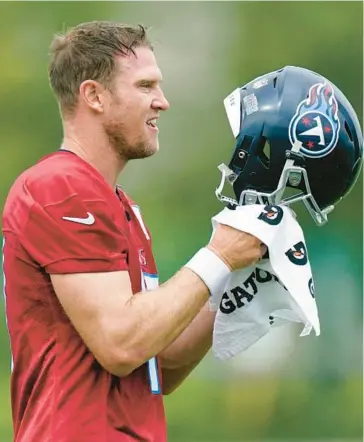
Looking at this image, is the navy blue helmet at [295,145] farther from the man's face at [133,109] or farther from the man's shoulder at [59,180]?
the man's shoulder at [59,180]

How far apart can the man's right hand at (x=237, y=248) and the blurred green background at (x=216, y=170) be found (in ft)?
13.7

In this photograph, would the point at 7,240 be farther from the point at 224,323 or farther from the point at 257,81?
the point at 257,81

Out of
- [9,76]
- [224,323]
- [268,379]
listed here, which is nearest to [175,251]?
[268,379]

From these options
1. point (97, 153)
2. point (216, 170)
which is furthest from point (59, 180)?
point (216, 170)

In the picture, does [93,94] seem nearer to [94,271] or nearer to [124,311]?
[94,271]

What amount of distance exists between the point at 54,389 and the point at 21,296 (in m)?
0.25

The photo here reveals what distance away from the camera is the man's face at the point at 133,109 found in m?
2.59

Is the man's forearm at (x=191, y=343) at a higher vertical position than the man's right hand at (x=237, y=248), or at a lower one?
lower

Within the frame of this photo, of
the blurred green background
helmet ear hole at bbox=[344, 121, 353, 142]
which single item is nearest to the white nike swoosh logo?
helmet ear hole at bbox=[344, 121, 353, 142]

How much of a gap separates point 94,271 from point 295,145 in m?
0.61

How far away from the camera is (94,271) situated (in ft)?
7.63

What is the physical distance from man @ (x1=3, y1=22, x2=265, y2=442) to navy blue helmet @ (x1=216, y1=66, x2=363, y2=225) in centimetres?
20

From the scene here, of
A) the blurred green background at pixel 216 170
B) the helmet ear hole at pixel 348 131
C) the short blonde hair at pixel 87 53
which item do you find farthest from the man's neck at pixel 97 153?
the blurred green background at pixel 216 170

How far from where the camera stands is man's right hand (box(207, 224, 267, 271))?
2414 millimetres
